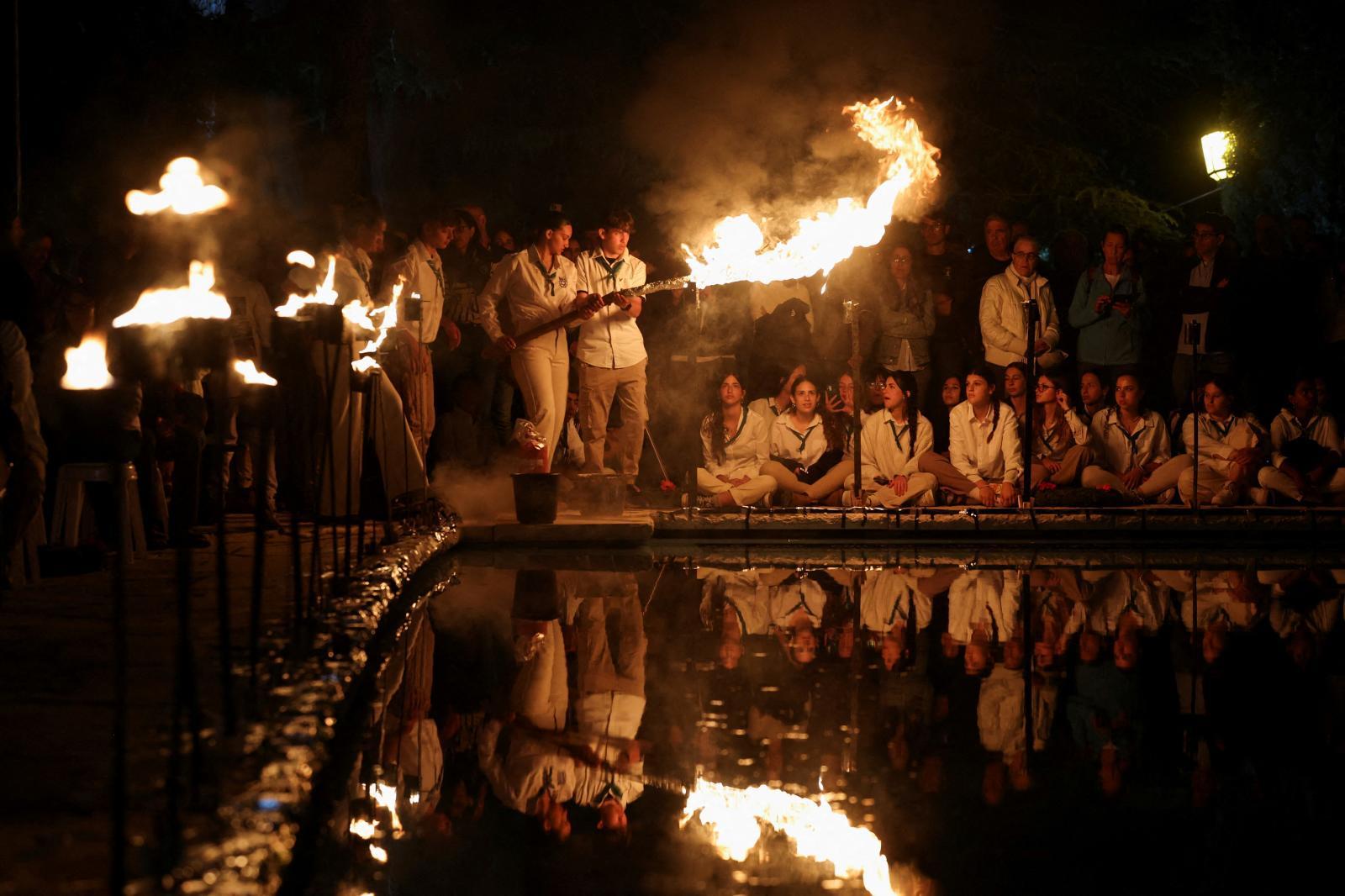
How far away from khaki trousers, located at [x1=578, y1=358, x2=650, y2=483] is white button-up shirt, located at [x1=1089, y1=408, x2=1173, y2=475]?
434 cm

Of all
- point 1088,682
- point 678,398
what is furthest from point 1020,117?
point 1088,682

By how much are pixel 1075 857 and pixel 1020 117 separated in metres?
15.6

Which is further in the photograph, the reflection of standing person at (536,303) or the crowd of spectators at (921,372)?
the crowd of spectators at (921,372)

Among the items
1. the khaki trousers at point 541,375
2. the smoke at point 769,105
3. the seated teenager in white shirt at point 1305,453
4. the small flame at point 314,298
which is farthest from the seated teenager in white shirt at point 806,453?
the small flame at point 314,298

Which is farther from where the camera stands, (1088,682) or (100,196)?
(100,196)

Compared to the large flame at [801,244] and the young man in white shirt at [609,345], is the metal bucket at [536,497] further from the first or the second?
the large flame at [801,244]

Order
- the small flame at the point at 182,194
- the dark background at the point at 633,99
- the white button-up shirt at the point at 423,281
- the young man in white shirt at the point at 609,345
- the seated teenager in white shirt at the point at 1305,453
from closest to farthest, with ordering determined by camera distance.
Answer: the small flame at the point at 182,194 → the white button-up shirt at the point at 423,281 → the young man in white shirt at the point at 609,345 → the seated teenager in white shirt at the point at 1305,453 → the dark background at the point at 633,99

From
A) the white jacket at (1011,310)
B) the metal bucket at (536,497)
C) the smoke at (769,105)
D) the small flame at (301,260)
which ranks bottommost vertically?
the metal bucket at (536,497)

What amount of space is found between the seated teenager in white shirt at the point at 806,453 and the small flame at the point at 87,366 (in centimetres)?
994

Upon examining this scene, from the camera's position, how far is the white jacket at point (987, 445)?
14391mm

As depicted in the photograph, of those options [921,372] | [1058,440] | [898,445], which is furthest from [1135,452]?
[898,445]

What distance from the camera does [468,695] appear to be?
6348 millimetres

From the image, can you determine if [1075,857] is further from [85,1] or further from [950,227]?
[85,1]

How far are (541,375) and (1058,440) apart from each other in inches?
196
